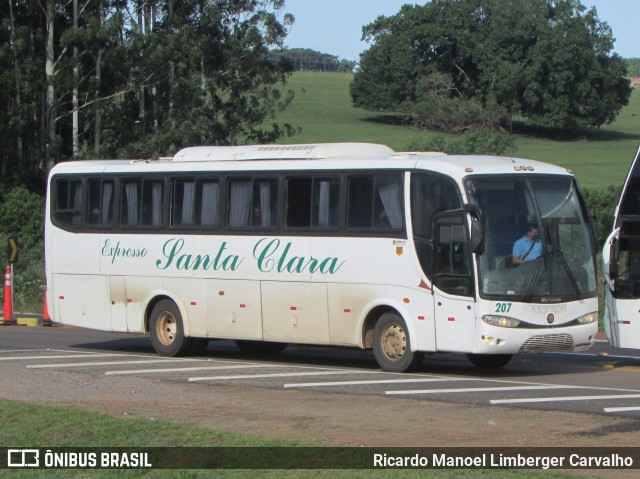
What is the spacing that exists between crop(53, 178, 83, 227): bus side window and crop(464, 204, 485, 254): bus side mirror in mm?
7940

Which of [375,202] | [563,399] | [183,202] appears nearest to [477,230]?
[375,202]

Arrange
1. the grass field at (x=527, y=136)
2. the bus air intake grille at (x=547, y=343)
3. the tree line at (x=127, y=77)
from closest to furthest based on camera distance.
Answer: the bus air intake grille at (x=547, y=343)
the tree line at (x=127, y=77)
the grass field at (x=527, y=136)

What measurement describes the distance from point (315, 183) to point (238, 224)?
62.9 inches

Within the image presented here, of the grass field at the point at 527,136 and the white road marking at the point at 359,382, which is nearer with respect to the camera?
the white road marking at the point at 359,382

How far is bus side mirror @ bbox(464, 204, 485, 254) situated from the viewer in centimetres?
1527

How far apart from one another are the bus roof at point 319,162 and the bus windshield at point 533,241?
27cm

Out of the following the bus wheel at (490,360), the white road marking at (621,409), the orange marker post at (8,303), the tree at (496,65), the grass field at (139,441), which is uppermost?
the tree at (496,65)

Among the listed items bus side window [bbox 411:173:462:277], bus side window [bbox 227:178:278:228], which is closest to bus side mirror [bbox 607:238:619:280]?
bus side window [bbox 411:173:462:277]

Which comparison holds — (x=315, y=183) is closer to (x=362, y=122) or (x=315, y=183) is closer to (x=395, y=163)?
(x=395, y=163)

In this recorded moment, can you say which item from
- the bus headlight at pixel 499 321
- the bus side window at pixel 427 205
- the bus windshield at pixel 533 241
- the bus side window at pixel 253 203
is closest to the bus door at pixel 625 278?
the bus windshield at pixel 533 241

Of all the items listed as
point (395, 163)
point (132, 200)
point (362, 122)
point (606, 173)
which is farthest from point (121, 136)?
point (362, 122)

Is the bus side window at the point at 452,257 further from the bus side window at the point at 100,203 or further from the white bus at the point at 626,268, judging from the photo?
the bus side window at the point at 100,203

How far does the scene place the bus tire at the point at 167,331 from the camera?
19094mm

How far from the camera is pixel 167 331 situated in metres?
19.3
